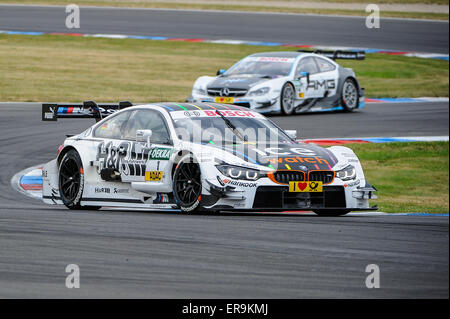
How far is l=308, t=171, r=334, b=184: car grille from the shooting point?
32.2 ft

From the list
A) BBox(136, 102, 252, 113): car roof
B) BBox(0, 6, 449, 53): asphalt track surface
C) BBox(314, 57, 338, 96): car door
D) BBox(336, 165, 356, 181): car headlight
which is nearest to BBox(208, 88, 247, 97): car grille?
BBox(314, 57, 338, 96): car door

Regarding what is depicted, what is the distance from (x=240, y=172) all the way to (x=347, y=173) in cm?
117

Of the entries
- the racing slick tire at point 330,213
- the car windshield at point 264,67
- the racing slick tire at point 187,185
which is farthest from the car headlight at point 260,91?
the racing slick tire at point 187,185

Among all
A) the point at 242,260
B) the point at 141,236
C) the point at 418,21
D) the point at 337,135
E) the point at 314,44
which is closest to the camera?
the point at 242,260

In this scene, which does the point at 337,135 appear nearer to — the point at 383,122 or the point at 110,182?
the point at 383,122

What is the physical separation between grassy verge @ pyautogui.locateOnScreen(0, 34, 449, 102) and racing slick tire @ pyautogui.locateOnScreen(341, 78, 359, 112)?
3.59 m

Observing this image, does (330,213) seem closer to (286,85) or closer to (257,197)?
(257,197)

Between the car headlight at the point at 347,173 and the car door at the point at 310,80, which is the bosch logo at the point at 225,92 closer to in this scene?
the car door at the point at 310,80

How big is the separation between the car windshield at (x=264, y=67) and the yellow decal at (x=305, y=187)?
9.90 meters

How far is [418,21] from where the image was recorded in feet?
125

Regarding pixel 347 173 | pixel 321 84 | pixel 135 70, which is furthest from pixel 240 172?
pixel 135 70

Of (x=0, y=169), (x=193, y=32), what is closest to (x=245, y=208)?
(x=0, y=169)
